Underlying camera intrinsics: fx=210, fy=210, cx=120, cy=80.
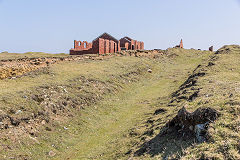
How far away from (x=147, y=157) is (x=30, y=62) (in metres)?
21.1

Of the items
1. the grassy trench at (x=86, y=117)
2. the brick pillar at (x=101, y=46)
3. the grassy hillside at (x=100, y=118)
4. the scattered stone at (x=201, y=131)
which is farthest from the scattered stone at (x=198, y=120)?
the brick pillar at (x=101, y=46)

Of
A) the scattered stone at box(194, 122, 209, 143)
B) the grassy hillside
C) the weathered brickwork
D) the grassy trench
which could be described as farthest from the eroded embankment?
the weathered brickwork

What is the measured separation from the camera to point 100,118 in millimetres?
15219

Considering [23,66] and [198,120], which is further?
[23,66]

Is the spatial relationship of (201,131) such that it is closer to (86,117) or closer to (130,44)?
(86,117)

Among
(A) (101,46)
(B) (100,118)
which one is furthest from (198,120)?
(A) (101,46)

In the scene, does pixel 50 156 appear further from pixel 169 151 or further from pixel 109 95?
pixel 109 95

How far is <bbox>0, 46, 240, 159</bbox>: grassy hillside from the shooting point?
6941mm

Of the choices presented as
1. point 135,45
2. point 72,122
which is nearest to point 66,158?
point 72,122

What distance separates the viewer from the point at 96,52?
35.9m

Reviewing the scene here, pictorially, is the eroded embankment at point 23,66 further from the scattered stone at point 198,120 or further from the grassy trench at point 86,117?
the scattered stone at point 198,120

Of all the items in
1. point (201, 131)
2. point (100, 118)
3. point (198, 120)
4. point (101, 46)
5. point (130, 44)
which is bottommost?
point (100, 118)

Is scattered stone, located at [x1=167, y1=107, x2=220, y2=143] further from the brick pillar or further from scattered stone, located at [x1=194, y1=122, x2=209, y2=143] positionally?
the brick pillar

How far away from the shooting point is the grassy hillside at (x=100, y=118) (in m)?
6.94
